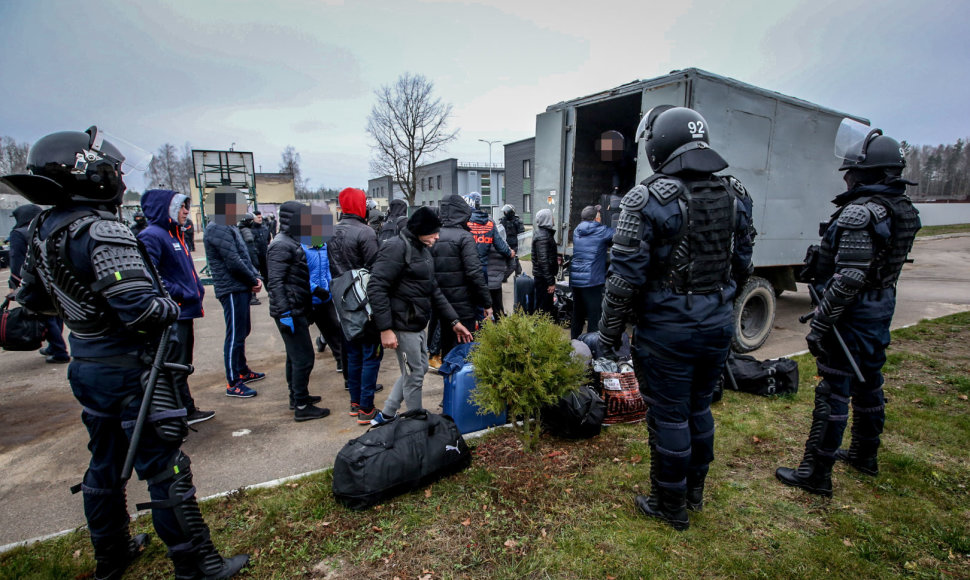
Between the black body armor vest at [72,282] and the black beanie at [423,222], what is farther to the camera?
the black beanie at [423,222]

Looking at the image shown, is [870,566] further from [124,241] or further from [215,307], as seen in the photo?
[215,307]

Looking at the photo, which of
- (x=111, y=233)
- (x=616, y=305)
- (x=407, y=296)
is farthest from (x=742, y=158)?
(x=111, y=233)

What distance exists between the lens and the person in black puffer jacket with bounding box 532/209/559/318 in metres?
6.50

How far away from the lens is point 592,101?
646cm

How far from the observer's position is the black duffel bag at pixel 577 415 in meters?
3.61

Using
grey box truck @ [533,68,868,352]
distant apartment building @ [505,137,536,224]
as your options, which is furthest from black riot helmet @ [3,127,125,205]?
distant apartment building @ [505,137,536,224]

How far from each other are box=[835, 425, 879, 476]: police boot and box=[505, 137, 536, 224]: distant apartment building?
36895 mm

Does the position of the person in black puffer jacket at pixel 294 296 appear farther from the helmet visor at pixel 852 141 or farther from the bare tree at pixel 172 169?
the bare tree at pixel 172 169

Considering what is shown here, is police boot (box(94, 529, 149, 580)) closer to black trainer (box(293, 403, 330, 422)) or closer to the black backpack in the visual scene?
black trainer (box(293, 403, 330, 422))

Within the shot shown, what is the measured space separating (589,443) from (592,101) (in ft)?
16.3

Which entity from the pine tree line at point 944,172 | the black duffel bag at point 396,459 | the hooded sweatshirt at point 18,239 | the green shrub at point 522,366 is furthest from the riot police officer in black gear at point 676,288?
the pine tree line at point 944,172

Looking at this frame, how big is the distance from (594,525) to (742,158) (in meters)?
5.11

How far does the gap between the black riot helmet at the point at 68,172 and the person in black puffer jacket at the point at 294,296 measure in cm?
193

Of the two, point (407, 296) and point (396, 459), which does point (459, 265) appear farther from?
point (396, 459)
